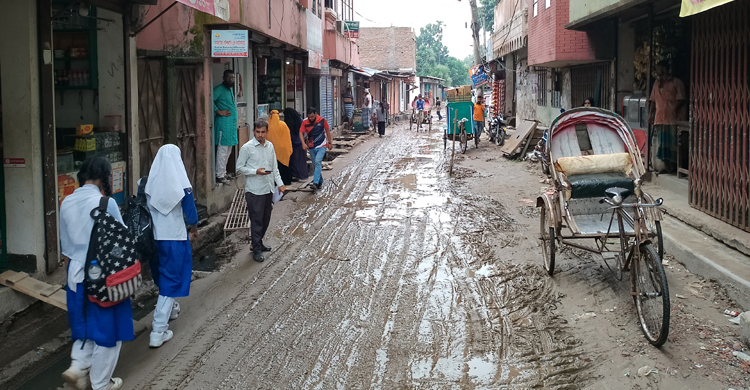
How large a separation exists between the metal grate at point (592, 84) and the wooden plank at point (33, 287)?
39.6ft

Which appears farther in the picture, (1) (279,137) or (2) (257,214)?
(1) (279,137)

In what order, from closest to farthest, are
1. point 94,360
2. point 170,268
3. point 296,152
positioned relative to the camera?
point 94,360 → point 170,268 → point 296,152

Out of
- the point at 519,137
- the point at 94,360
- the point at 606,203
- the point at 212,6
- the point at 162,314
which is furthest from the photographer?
the point at 519,137

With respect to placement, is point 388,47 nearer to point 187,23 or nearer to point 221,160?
point 221,160

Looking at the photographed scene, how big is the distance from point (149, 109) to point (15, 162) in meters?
3.84

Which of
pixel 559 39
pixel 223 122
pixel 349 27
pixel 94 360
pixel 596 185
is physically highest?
pixel 349 27

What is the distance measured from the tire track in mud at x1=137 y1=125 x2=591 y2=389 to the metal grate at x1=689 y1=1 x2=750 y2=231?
7.88 feet

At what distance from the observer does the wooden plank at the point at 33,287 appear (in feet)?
17.4

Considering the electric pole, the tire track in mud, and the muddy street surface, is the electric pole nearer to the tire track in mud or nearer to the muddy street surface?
the tire track in mud

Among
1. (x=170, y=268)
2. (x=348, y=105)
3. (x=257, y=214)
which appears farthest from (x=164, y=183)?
(x=348, y=105)

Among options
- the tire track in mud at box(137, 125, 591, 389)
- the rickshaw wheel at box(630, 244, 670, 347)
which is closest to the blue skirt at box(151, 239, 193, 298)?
the tire track in mud at box(137, 125, 591, 389)

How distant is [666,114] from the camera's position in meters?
10.1

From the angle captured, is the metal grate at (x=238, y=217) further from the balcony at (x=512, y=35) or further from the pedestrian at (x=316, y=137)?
the balcony at (x=512, y=35)

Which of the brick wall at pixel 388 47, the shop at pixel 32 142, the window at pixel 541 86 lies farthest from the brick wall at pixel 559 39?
A: the brick wall at pixel 388 47
